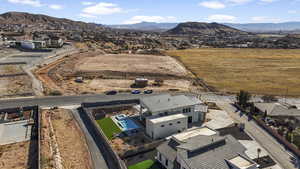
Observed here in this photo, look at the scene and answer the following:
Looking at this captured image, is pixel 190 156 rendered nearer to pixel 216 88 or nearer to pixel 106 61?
pixel 216 88

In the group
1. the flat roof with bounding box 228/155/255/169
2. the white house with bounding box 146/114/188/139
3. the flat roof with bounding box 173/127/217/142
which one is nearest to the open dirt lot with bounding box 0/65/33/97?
the white house with bounding box 146/114/188/139

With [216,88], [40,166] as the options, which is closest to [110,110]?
[40,166]

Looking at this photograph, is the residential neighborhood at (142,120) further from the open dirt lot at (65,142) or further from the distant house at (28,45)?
the distant house at (28,45)

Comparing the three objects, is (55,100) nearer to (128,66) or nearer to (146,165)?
(146,165)

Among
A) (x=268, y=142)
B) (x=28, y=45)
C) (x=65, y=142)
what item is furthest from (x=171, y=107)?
(x=28, y=45)

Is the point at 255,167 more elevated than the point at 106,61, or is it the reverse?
the point at 106,61

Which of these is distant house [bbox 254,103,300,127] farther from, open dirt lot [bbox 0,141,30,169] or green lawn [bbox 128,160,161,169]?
open dirt lot [bbox 0,141,30,169]

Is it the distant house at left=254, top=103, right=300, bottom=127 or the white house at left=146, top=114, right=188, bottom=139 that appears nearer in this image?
the white house at left=146, top=114, right=188, bottom=139
